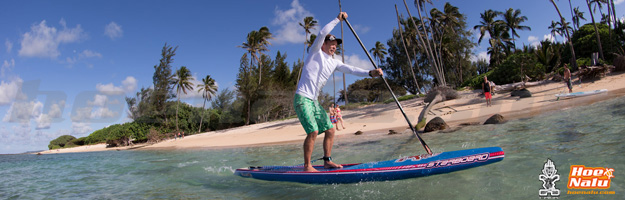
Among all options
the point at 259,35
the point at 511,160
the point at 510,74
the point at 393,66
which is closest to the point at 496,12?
the point at 393,66

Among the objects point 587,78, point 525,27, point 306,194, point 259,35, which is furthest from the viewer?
point 525,27

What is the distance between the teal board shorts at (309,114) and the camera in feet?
13.7

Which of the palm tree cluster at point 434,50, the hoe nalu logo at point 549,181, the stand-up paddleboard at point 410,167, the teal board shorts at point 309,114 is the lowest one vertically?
the hoe nalu logo at point 549,181

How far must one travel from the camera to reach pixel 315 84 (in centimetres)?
426

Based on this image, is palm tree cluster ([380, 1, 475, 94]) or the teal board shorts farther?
palm tree cluster ([380, 1, 475, 94])

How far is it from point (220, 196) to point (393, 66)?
135 feet

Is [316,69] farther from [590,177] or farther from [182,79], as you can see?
[182,79]

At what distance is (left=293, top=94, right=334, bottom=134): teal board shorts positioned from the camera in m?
4.18

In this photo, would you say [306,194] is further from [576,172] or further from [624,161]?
[624,161]

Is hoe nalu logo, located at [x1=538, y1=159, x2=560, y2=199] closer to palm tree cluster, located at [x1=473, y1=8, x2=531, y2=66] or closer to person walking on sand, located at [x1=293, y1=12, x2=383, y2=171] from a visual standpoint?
person walking on sand, located at [x1=293, y1=12, x2=383, y2=171]

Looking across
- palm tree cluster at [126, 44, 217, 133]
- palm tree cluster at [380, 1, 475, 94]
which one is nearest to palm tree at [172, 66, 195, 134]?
palm tree cluster at [126, 44, 217, 133]

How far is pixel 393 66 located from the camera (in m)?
42.8

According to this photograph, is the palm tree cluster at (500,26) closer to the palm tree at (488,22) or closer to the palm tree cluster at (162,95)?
the palm tree at (488,22)

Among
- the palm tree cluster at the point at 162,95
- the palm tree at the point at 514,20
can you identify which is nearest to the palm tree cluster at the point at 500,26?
Answer: the palm tree at the point at 514,20
